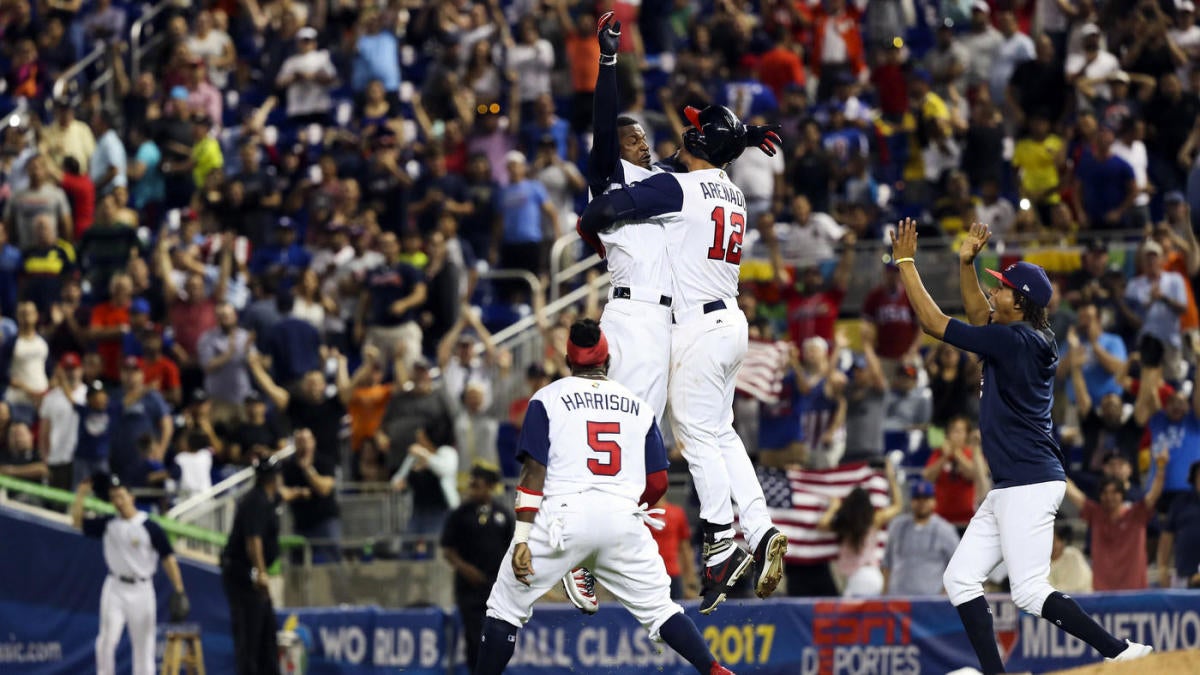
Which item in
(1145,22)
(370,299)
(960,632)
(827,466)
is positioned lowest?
(960,632)

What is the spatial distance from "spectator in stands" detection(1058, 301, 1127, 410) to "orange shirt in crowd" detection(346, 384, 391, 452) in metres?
6.52

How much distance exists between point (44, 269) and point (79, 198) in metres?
1.37

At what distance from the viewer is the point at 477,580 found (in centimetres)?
1662

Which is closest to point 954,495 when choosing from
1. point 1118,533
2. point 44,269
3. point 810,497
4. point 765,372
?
point 810,497

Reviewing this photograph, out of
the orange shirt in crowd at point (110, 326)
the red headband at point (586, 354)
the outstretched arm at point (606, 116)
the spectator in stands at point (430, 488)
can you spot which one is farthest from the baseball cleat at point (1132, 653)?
the orange shirt in crowd at point (110, 326)

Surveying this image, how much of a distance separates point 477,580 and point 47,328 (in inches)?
325

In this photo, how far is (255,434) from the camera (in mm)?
20359

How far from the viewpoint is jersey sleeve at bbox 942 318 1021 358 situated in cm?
1084

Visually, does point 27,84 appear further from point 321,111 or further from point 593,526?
point 593,526

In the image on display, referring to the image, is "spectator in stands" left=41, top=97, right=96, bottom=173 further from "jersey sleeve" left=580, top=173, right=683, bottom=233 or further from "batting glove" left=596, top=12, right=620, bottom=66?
"batting glove" left=596, top=12, right=620, bottom=66

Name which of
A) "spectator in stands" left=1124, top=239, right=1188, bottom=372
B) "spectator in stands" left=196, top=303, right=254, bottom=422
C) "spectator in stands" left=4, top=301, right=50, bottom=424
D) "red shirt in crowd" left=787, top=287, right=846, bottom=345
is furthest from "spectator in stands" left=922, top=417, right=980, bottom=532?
"spectator in stands" left=4, top=301, right=50, bottom=424

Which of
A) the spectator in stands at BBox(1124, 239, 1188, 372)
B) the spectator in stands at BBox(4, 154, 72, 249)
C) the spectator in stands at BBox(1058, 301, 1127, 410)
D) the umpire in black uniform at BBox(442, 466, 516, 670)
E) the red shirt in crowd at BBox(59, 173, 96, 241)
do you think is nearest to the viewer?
the umpire in black uniform at BBox(442, 466, 516, 670)

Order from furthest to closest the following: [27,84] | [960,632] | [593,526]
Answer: [27,84] < [960,632] < [593,526]

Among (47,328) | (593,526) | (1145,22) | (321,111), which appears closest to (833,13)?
(1145,22)
